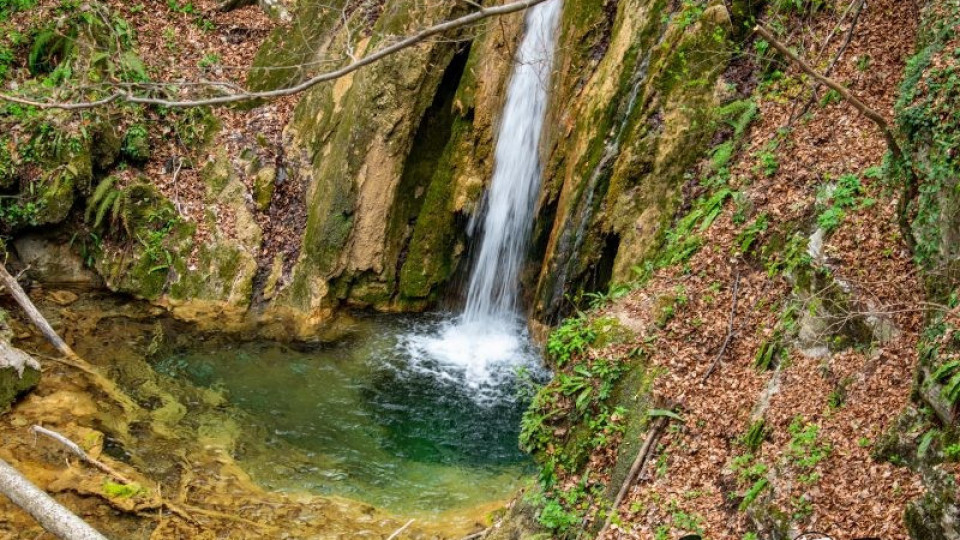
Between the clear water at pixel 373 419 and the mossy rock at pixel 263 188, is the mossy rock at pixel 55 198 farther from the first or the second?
the clear water at pixel 373 419

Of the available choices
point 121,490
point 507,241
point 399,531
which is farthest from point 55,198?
point 399,531

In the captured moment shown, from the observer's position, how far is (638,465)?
575 cm

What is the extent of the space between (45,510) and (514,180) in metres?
7.36

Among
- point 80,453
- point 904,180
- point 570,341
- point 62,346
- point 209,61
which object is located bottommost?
point 80,453

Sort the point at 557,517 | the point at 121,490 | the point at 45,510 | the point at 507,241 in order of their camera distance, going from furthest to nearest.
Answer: the point at 507,241 → the point at 121,490 → the point at 557,517 → the point at 45,510

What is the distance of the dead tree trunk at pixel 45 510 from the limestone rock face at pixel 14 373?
8.52ft

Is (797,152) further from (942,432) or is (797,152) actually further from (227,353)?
(227,353)

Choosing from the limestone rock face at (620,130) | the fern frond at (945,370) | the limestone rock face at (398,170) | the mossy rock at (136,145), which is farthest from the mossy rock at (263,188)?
the fern frond at (945,370)

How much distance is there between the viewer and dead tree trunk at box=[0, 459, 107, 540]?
512cm

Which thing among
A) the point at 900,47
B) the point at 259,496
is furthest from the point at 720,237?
the point at 259,496

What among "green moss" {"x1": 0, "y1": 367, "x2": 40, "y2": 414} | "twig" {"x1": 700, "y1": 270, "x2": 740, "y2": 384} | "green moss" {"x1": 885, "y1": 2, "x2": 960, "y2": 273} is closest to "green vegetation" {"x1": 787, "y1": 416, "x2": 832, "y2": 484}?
"twig" {"x1": 700, "y1": 270, "x2": 740, "y2": 384}

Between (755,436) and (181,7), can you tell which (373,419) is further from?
(181,7)

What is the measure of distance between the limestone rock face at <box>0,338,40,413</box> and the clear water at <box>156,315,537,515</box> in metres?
1.53

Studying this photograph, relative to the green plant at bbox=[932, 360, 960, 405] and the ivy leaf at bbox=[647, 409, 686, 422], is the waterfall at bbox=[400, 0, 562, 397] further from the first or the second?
the green plant at bbox=[932, 360, 960, 405]
